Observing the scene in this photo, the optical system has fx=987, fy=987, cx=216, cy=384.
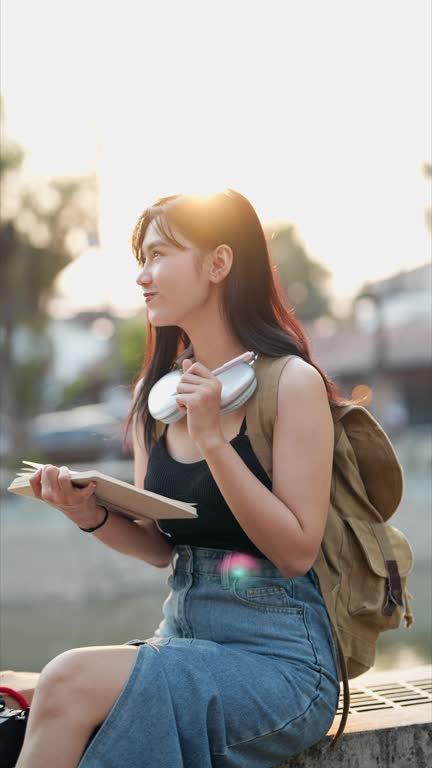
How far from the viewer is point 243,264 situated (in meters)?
2.38

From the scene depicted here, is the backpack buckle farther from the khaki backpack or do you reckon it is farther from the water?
the water

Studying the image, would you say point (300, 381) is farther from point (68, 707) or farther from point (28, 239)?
point (28, 239)

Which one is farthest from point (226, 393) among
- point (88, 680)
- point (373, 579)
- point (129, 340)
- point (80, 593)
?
point (129, 340)

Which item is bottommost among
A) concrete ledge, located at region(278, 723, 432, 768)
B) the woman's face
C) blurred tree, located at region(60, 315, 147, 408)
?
blurred tree, located at region(60, 315, 147, 408)

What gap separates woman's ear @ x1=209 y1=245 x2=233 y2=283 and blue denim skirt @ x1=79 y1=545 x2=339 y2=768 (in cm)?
64

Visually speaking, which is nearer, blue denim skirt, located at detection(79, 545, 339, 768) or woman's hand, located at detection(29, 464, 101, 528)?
blue denim skirt, located at detection(79, 545, 339, 768)

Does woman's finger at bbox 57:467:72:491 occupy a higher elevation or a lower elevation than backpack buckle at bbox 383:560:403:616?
higher

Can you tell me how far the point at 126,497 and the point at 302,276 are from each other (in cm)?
5053

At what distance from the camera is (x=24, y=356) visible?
35875mm

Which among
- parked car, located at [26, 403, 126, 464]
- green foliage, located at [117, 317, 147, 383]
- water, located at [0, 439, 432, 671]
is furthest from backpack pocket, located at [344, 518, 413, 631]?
green foliage, located at [117, 317, 147, 383]

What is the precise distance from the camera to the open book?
6.66 ft

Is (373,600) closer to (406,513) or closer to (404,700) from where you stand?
(404,700)

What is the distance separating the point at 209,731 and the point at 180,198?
1210mm

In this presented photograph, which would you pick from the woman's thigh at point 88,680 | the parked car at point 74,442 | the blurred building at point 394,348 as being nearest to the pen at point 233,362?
the woman's thigh at point 88,680
